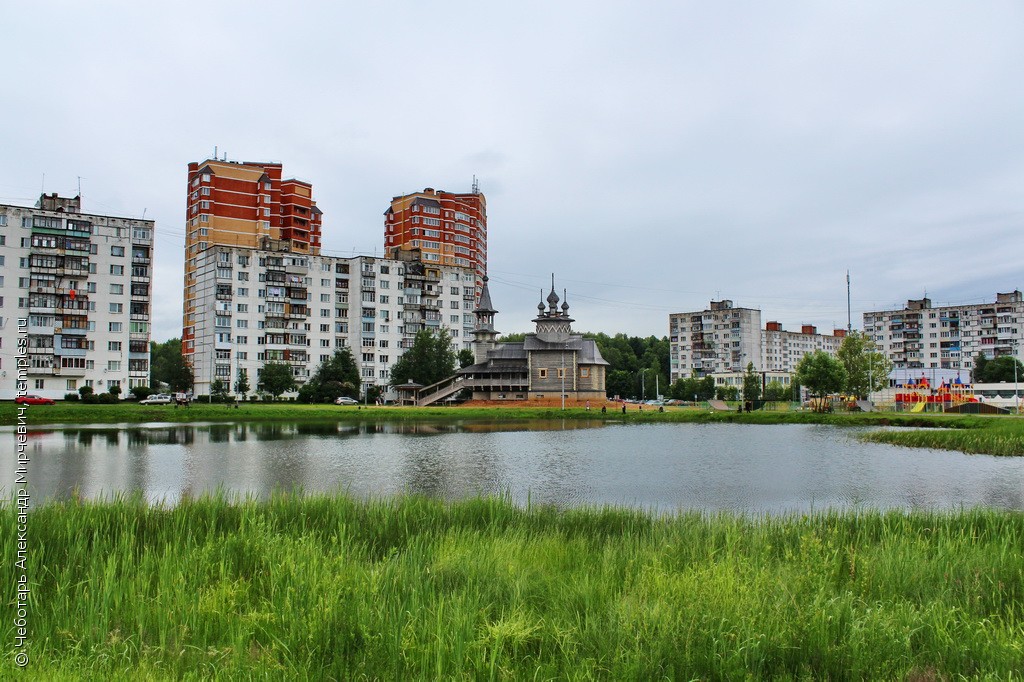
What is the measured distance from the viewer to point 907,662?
5.99m

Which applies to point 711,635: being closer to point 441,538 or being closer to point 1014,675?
point 1014,675

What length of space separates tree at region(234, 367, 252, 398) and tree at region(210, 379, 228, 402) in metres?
2.21

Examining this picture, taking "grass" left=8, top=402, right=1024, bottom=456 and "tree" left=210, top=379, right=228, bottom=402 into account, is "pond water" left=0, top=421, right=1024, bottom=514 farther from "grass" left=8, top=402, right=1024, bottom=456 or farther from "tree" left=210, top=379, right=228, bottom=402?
"tree" left=210, top=379, right=228, bottom=402

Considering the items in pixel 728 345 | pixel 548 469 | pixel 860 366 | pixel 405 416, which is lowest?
pixel 405 416

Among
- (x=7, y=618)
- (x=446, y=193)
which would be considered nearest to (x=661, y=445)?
(x=7, y=618)

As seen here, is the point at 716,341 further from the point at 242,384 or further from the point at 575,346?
the point at 242,384

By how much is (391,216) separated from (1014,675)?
128228 millimetres

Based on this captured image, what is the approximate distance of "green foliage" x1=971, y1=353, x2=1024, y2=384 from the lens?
10425cm


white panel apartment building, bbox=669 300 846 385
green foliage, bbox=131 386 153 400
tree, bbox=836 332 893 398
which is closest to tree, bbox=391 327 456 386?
green foliage, bbox=131 386 153 400

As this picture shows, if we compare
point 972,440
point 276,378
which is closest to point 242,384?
point 276,378

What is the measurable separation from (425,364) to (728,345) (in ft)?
251

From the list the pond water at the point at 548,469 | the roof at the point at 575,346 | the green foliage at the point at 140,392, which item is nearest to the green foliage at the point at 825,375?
the roof at the point at 575,346

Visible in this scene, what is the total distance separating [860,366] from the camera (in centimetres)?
7731

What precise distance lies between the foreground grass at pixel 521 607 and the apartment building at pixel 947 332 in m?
122
